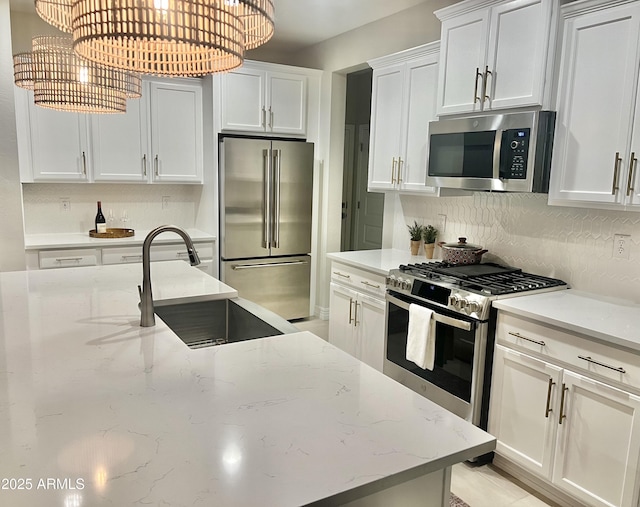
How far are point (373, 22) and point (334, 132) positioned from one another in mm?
1070

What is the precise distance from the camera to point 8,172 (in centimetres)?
368

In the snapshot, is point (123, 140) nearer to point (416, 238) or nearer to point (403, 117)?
point (403, 117)

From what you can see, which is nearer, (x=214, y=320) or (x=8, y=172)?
(x=214, y=320)

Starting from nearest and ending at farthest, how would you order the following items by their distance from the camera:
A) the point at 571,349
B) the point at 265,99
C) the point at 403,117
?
the point at 571,349
the point at 403,117
the point at 265,99

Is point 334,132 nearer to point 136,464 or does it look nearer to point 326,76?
A: point 326,76

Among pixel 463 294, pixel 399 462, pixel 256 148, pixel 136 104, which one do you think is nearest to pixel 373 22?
pixel 256 148

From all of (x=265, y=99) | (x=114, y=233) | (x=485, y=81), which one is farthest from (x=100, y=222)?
(x=485, y=81)

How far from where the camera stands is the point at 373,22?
4.22 m

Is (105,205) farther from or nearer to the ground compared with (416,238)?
farther from the ground

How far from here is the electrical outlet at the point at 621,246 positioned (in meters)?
2.55

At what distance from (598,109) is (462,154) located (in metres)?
0.75

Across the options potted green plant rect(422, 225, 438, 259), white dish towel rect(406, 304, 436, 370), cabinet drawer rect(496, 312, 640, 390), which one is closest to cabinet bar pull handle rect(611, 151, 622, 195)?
cabinet drawer rect(496, 312, 640, 390)

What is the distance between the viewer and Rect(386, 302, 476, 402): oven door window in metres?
2.62

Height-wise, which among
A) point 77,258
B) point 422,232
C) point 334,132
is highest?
point 334,132
